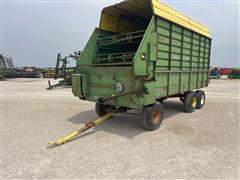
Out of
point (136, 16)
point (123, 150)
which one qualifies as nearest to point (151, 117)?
point (123, 150)

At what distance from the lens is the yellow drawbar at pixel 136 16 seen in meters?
4.53

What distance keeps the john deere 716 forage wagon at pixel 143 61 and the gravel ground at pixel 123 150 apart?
73 cm

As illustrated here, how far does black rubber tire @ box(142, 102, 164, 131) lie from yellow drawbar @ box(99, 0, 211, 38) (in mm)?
2364

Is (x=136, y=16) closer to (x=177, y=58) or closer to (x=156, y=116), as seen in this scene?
(x=177, y=58)

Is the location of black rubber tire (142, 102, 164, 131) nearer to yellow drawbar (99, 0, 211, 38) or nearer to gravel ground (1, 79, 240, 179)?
gravel ground (1, 79, 240, 179)

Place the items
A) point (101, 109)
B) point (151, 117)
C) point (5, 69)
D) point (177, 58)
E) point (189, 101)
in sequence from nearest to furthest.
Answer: point (151, 117)
point (177, 58)
point (101, 109)
point (189, 101)
point (5, 69)

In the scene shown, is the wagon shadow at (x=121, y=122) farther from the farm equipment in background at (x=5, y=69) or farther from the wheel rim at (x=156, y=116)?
the farm equipment in background at (x=5, y=69)

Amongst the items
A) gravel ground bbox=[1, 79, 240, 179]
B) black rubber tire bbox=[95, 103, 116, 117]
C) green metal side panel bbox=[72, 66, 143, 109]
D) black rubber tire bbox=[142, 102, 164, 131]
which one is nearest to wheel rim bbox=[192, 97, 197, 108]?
gravel ground bbox=[1, 79, 240, 179]

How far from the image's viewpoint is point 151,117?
14.5 ft

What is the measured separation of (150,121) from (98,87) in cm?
178

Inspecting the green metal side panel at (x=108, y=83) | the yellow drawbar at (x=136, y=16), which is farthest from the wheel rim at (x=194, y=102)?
the green metal side panel at (x=108, y=83)

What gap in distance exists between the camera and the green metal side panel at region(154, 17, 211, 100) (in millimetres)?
4496

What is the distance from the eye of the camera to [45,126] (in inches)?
193

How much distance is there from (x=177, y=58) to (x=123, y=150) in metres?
3.32
